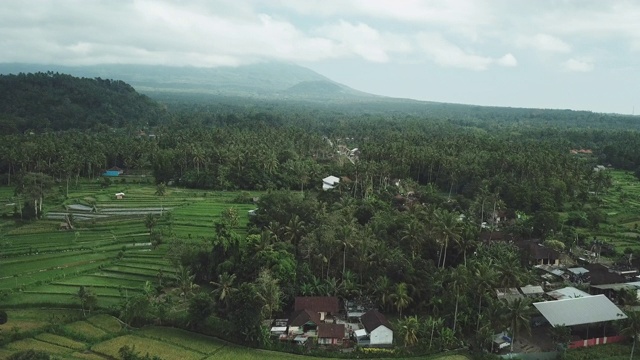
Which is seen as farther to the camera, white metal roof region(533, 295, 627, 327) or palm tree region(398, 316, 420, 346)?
white metal roof region(533, 295, 627, 327)

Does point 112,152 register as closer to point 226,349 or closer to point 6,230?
point 6,230

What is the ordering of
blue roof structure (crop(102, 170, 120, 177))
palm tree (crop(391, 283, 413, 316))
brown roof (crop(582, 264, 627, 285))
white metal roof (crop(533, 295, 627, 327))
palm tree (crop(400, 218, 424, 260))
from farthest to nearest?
blue roof structure (crop(102, 170, 120, 177)) < palm tree (crop(400, 218, 424, 260)) < brown roof (crop(582, 264, 627, 285)) < palm tree (crop(391, 283, 413, 316)) < white metal roof (crop(533, 295, 627, 327))

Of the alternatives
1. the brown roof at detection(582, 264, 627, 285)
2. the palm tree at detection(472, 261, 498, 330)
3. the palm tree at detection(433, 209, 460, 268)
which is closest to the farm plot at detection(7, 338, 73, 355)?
the palm tree at detection(472, 261, 498, 330)

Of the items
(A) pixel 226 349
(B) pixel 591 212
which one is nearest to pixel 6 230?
(A) pixel 226 349

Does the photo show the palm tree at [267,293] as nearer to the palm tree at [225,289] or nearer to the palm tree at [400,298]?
the palm tree at [225,289]

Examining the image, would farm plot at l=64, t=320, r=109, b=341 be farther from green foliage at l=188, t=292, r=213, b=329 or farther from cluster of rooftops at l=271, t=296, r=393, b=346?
cluster of rooftops at l=271, t=296, r=393, b=346
